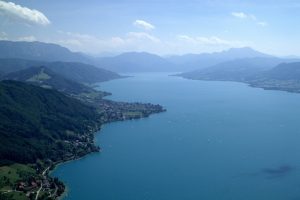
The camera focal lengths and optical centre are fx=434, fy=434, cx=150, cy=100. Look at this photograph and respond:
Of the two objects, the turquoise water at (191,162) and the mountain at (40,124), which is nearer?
the turquoise water at (191,162)

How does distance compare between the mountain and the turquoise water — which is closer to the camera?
the turquoise water

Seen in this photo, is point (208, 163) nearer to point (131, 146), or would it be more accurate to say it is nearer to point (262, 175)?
point (262, 175)

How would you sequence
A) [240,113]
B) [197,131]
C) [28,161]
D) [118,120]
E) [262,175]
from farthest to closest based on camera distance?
[240,113]
[118,120]
[197,131]
[28,161]
[262,175]

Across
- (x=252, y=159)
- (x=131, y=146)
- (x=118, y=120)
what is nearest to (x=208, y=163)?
(x=252, y=159)
